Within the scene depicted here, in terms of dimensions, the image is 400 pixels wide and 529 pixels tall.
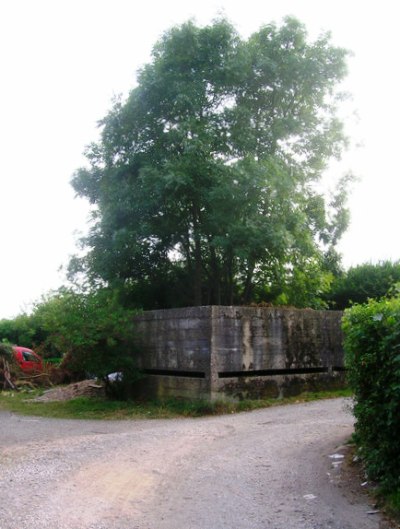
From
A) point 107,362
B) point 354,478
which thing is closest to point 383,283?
point 107,362

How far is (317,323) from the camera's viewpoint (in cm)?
1529

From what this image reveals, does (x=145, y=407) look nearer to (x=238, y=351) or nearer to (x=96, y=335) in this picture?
(x=96, y=335)

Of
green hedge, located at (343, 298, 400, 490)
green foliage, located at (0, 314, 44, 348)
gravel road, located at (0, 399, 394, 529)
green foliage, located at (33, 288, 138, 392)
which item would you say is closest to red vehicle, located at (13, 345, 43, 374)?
green foliage, located at (0, 314, 44, 348)

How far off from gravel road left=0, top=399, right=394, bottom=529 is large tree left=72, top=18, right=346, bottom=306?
6628 mm

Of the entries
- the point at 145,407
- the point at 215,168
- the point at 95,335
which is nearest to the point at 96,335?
the point at 95,335

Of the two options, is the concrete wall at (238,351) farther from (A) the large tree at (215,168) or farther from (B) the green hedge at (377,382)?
(B) the green hedge at (377,382)

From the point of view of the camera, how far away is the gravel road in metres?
5.62

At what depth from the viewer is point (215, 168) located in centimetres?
1611

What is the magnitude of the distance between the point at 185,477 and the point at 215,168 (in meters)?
10.3

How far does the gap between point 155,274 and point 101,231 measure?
2167 mm

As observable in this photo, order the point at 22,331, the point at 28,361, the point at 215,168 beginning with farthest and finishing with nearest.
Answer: the point at 22,331, the point at 28,361, the point at 215,168

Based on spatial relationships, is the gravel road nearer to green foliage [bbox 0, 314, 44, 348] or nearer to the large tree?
the large tree

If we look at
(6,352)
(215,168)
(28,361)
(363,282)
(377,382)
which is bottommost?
(28,361)

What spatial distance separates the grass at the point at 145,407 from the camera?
12.8 metres
